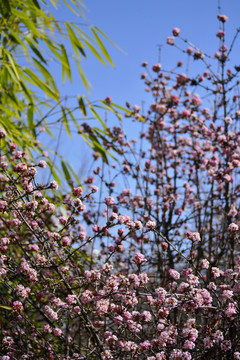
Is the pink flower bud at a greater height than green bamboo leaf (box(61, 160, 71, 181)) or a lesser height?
greater

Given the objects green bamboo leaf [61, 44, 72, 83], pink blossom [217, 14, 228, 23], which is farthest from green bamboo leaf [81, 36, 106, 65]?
pink blossom [217, 14, 228, 23]

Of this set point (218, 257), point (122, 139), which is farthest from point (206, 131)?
point (218, 257)

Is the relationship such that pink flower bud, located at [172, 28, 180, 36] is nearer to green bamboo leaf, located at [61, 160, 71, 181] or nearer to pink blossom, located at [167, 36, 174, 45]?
pink blossom, located at [167, 36, 174, 45]

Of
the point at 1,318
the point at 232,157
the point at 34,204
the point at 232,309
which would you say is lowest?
the point at 1,318

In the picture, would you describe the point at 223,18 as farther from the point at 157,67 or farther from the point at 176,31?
the point at 157,67

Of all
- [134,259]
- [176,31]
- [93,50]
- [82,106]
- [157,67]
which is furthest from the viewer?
[157,67]

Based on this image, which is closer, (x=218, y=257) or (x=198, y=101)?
(x=218, y=257)

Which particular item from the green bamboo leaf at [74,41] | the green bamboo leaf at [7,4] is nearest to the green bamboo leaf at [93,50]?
the green bamboo leaf at [74,41]

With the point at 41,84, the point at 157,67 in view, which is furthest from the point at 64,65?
the point at 157,67

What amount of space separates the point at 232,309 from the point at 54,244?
0.82 meters

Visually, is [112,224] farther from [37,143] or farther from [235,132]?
[235,132]

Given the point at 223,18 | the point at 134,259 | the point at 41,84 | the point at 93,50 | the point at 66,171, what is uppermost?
the point at 223,18

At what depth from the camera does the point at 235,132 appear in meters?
3.43

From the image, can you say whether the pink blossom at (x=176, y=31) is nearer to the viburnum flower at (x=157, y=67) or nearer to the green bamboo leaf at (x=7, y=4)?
the viburnum flower at (x=157, y=67)
